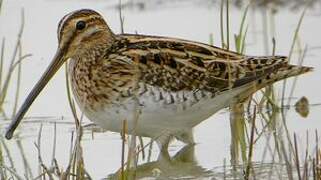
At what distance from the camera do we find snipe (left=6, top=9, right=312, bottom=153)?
19.5 ft

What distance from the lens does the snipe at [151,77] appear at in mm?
5957

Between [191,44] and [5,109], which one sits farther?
[5,109]

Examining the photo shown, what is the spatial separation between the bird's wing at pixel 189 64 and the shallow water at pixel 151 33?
39 cm

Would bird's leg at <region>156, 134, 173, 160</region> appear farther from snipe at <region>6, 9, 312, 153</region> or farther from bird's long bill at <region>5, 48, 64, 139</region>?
bird's long bill at <region>5, 48, 64, 139</region>

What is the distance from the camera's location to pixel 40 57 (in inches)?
327

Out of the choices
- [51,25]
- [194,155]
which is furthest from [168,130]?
[51,25]

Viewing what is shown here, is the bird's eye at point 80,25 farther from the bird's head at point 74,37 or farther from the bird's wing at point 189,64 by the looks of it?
the bird's wing at point 189,64

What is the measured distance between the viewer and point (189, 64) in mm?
6168

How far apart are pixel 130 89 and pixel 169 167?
1.55 ft

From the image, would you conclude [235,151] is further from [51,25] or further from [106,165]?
[51,25]

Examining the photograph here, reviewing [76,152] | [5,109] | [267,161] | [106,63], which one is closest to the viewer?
[76,152]

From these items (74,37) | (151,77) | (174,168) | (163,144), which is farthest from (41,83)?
(174,168)

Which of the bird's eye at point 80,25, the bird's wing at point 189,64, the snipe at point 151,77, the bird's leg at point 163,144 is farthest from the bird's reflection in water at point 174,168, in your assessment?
the bird's eye at point 80,25

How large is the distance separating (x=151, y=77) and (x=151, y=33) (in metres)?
2.67
